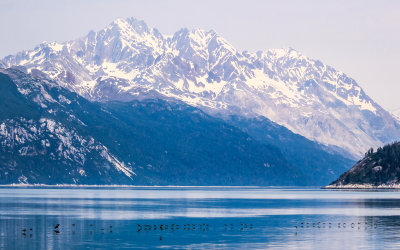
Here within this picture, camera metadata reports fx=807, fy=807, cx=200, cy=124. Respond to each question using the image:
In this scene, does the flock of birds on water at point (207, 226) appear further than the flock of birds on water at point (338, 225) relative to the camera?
No

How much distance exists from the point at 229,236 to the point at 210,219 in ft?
158

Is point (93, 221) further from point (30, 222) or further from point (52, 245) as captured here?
point (52, 245)

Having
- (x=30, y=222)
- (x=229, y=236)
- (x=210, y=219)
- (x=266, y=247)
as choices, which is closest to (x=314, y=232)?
(x=229, y=236)

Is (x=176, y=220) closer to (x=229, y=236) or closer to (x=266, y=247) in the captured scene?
(x=229, y=236)

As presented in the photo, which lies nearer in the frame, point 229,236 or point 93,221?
point 229,236

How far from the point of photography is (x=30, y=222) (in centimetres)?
17775

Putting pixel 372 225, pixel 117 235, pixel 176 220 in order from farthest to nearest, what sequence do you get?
pixel 176 220 → pixel 372 225 → pixel 117 235

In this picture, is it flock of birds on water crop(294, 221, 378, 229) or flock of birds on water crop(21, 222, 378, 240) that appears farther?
flock of birds on water crop(294, 221, 378, 229)

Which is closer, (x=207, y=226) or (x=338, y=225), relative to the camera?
(x=207, y=226)

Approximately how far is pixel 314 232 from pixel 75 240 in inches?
1905

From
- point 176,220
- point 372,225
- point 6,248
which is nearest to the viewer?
point 6,248

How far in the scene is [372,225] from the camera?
570 ft

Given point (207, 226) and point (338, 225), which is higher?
point (207, 226)

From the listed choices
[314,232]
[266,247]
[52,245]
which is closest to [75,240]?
[52,245]
